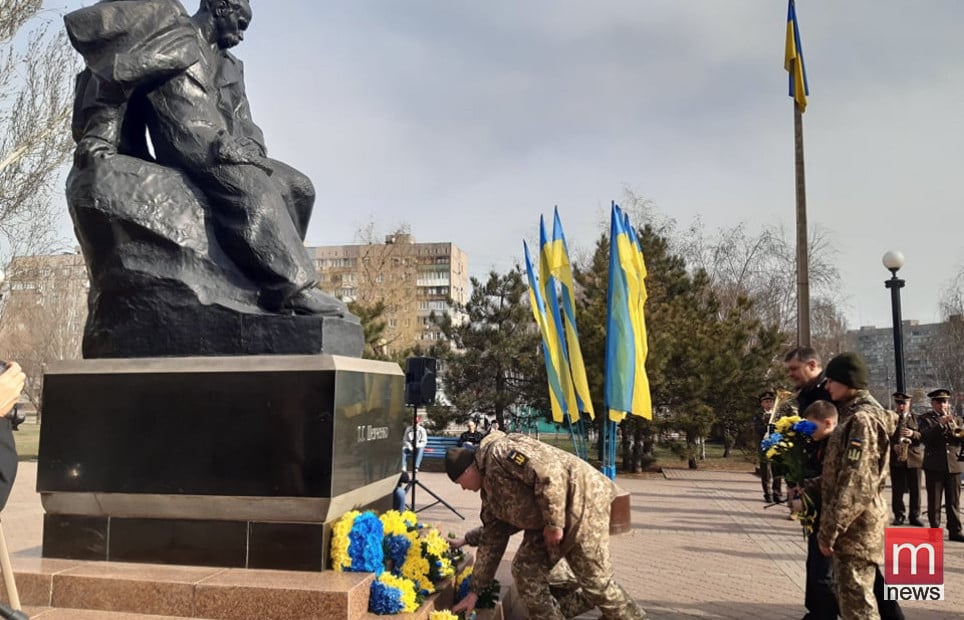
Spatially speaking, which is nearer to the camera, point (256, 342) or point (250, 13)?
point (256, 342)

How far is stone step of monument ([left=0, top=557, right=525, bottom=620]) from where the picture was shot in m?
3.34

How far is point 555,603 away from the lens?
12.6 ft

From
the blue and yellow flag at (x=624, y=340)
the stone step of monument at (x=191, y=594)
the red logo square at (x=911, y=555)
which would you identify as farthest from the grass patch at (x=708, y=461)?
the stone step of monument at (x=191, y=594)

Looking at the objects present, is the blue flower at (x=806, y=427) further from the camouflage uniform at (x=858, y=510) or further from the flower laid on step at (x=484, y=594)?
the flower laid on step at (x=484, y=594)

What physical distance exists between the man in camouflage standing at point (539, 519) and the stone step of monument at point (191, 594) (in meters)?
0.52

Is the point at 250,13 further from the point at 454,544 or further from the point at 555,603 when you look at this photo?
the point at 555,603

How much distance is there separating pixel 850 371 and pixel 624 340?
20.5ft

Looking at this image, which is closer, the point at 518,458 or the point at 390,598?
the point at 390,598

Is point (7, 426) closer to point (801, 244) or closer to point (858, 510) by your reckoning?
point (858, 510)

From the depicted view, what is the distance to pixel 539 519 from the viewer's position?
12.2ft

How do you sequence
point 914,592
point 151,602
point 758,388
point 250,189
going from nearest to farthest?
point 151,602 → point 914,592 → point 250,189 → point 758,388

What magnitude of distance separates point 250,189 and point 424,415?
16865 mm

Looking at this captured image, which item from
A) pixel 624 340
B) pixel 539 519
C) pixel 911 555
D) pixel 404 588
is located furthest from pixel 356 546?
pixel 624 340

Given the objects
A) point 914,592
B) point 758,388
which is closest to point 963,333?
point 758,388
